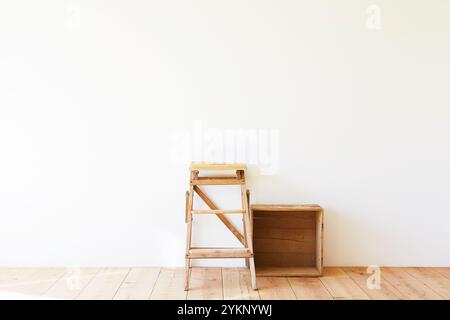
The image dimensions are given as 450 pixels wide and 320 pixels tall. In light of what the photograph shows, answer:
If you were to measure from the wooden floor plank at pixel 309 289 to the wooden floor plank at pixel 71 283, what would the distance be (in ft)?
4.58

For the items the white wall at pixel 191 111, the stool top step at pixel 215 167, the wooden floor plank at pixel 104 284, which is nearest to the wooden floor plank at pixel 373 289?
the white wall at pixel 191 111

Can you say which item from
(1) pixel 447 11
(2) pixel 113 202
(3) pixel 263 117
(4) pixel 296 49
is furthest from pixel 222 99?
(1) pixel 447 11

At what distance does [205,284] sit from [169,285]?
24 cm

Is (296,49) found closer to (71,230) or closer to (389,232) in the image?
(389,232)

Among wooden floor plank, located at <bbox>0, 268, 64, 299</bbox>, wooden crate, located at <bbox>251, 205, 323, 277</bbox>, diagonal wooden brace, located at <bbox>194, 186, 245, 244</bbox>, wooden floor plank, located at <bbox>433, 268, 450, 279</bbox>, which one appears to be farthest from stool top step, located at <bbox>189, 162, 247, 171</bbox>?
wooden floor plank, located at <bbox>433, 268, 450, 279</bbox>

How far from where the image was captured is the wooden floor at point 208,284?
3.01m

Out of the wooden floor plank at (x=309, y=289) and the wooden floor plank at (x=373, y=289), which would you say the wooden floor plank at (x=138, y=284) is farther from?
the wooden floor plank at (x=373, y=289)

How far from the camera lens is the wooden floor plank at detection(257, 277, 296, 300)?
298 centimetres

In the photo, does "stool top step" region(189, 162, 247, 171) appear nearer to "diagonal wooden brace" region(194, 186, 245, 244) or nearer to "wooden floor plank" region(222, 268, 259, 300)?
"diagonal wooden brace" region(194, 186, 245, 244)

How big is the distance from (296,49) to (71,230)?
7.12 ft

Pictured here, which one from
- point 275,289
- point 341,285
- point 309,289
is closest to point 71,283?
point 275,289

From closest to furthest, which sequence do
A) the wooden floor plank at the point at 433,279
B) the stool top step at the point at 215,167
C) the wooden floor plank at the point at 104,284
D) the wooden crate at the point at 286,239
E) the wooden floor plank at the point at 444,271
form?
the wooden floor plank at the point at 104,284 → the wooden floor plank at the point at 433,279 → the stool top step at the point at 215,167 → the wooden floor plank at the point at 444,271 → the wooden crate at the point at 286,239

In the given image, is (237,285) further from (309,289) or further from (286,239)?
(286,239)

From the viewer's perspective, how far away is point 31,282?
3.24 m
